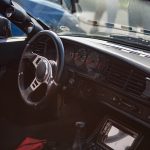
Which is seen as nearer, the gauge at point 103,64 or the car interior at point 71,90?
the car interior at point 71,90

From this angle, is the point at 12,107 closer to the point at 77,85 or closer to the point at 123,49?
the point at 77,85

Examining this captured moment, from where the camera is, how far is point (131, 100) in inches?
106

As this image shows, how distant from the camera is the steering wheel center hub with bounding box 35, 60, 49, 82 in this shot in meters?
2.74

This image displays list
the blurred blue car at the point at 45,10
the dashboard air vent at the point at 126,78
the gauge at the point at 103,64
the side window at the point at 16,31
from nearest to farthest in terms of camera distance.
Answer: the dashboard air vent at the point at 126,78 → the gauge at the point at 103,64 → the side window at the point at 16,31 → the blurred blue car at the point at 45,10

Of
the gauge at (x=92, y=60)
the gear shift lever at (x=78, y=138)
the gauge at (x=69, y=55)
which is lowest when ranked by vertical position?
the gear shift lever at (x=78, y=138)

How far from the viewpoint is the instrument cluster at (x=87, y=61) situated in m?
2.90

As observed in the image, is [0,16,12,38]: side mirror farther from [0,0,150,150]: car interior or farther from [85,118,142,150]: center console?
[85,118,142,150]: center console

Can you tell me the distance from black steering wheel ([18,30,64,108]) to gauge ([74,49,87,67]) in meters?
0.28

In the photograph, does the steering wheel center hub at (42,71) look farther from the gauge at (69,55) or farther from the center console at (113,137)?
the center console at (113,137)

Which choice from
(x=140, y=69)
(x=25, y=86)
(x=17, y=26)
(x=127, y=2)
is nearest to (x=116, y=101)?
(x=140, y=69)

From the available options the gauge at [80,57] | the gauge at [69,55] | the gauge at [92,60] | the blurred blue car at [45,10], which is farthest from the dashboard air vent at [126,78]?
the blurred blue car at [45,10]

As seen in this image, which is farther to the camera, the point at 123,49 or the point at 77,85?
the point at 77,85

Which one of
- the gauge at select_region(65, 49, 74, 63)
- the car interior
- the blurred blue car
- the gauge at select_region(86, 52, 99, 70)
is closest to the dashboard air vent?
the car interior

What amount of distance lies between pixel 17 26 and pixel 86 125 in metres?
1.03
